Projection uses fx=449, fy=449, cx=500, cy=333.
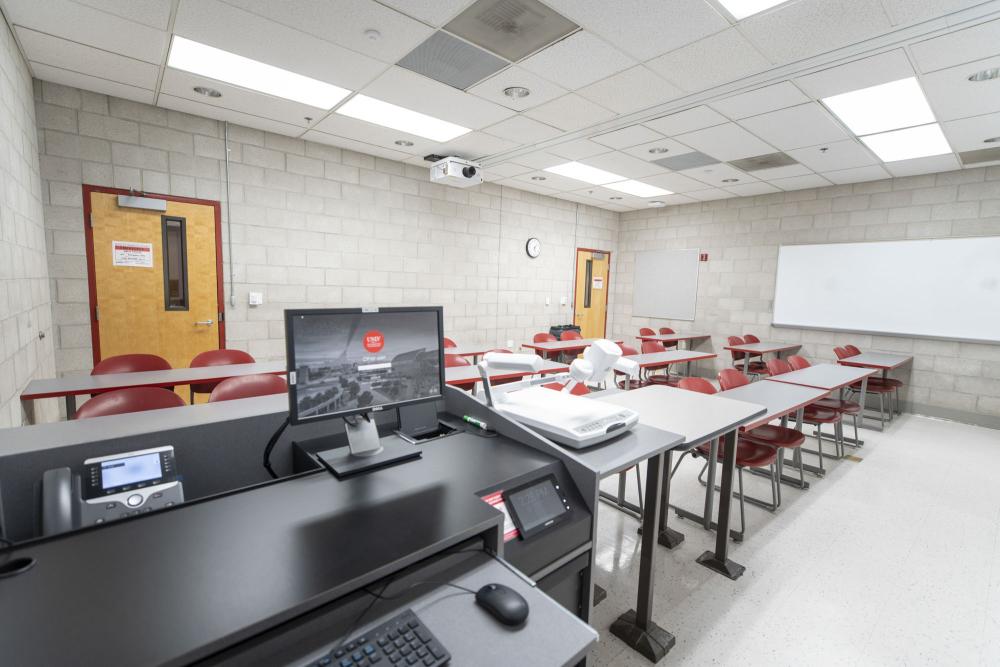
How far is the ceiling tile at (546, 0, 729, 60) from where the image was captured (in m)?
2.42

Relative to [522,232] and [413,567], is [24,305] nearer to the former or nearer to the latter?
[413,567]

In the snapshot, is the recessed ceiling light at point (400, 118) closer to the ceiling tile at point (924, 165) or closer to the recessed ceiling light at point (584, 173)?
the recessed ceiling light at point (584, 173)

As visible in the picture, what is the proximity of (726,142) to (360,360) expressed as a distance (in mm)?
4563

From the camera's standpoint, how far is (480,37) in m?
2.79

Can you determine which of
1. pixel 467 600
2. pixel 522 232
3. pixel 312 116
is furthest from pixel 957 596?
pixel 522 232

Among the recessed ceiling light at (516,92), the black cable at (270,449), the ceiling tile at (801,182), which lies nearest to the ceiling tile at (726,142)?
→ the ceiling tile at (801,182)

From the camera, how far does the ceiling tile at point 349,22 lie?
2.50 meters

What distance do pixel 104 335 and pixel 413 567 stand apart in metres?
4.43

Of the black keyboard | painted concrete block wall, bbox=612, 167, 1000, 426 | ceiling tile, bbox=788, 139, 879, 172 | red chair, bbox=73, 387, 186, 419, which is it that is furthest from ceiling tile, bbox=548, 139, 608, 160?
the black keyboard

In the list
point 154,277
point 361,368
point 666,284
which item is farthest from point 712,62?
point 666,284

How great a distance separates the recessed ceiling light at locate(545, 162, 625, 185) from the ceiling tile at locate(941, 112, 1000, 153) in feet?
10.0

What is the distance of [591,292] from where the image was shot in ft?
26.9

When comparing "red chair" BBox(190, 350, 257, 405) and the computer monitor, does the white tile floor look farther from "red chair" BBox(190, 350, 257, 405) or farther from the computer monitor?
"red chair" BBox(190, 350, 257, 405)

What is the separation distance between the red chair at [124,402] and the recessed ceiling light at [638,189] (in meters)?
5.73
